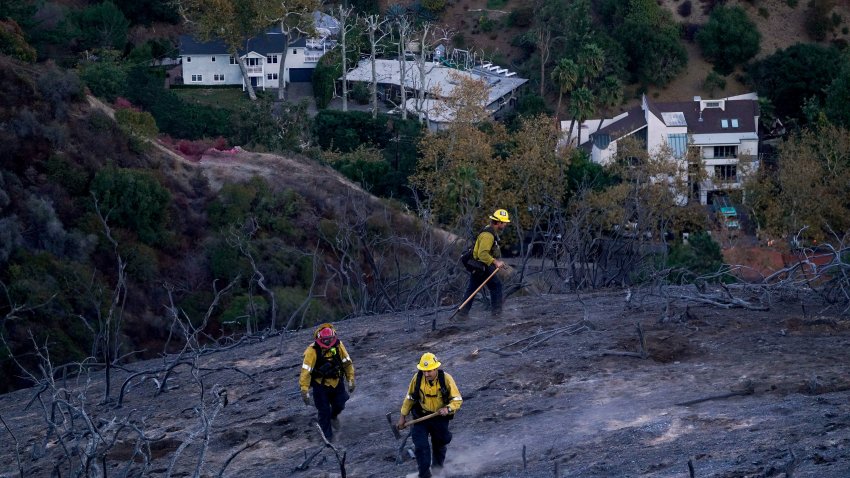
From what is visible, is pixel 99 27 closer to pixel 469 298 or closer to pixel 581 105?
pixel 581 105

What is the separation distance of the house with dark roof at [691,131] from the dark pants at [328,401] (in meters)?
33.8

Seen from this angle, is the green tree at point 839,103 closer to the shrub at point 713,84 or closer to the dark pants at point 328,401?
the shrub at point 713,84

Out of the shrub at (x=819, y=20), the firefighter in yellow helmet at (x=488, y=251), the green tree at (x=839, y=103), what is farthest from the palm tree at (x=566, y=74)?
A: the firefighter in yellow helmet at (x=488, y=251)

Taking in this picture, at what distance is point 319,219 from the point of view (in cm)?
3450

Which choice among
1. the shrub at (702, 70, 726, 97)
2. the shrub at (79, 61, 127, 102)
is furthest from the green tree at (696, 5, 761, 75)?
the shrub at (79, 61, 127, 102)

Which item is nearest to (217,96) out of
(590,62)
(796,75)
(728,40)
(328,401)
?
(590,62)

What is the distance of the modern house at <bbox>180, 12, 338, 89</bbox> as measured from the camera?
186 feet

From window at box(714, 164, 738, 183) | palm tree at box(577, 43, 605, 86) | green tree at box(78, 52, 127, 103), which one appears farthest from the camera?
palm tree at box(577, 43, 605, 86)

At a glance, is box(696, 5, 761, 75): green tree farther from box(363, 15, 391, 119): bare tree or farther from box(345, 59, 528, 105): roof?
box(363, 15, 391, 119): bare tree

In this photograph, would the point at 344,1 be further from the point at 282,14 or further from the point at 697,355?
the point at 697,355

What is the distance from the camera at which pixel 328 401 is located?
1108cm

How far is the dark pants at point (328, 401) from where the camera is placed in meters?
11.0

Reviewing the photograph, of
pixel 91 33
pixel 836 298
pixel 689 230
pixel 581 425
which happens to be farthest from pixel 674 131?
pixel 581 425

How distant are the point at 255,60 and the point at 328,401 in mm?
48676
